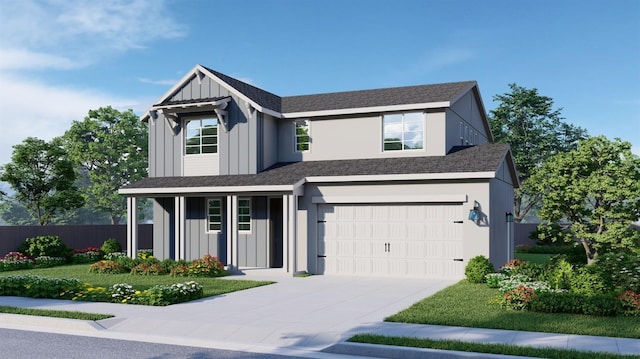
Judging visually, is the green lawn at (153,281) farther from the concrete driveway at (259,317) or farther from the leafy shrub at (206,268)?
the concrete driveway at (259,317)

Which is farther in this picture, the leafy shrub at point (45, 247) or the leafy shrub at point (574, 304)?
the leafy shrub at point (45, 247)

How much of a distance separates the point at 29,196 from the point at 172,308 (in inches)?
823

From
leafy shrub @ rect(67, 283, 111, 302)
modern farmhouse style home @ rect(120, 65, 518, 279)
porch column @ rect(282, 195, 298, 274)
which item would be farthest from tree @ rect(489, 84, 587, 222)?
leafy shrub @ rect(67, 283, 111, 302)

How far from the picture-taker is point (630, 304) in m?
12.1

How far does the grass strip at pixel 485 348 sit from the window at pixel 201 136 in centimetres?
1527

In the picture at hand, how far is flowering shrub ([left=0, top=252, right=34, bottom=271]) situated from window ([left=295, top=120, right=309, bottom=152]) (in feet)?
40.1

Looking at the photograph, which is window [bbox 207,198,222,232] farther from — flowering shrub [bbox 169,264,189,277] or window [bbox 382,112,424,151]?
window [bbox 382,112,424,151]

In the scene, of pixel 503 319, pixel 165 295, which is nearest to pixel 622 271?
pixel 503 319

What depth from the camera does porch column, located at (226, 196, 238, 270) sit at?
21.4 meters

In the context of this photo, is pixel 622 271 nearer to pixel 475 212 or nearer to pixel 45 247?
pixel 475 212

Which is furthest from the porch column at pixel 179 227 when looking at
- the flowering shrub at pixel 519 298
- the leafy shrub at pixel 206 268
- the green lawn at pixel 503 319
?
the flowering shrub at pixel 519 298

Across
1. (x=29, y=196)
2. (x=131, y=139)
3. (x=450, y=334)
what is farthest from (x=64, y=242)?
(x=450, y=334)

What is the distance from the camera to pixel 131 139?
151 feet

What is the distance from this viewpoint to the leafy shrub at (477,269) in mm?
17906
